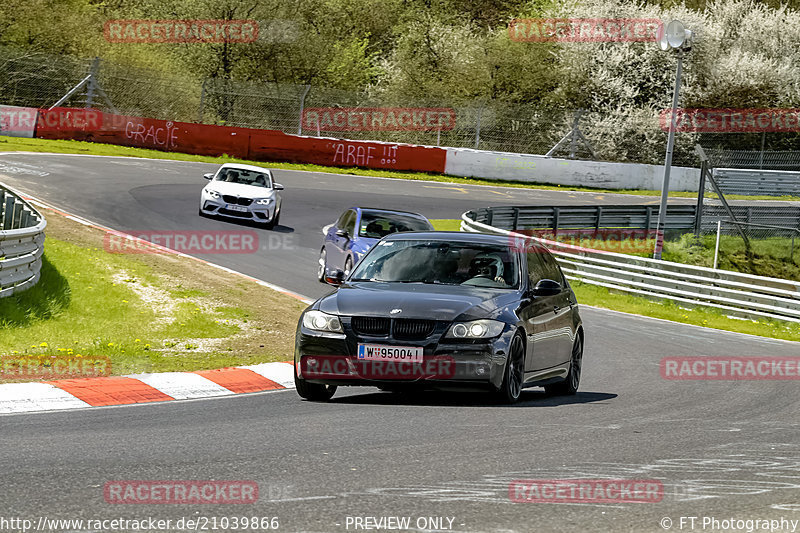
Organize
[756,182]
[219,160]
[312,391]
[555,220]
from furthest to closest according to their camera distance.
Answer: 1. [756,182]
2. [219,160]
3. [555,220]
4. [312,391]

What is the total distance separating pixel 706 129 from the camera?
57.4 meters

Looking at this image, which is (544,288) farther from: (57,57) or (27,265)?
(57,57)

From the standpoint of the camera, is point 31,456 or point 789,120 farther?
point 789,120

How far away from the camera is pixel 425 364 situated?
31.0ft

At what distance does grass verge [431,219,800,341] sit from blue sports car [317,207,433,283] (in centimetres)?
574

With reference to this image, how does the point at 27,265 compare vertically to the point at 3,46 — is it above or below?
below

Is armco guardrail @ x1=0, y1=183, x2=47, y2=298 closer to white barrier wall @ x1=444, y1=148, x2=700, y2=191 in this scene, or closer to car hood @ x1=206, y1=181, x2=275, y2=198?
car hood @ x1=206, y1=181, x2=275, y2=198

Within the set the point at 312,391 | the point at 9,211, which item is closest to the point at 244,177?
the point at 9,211

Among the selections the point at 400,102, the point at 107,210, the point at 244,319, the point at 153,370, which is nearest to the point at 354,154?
the point at 400,102

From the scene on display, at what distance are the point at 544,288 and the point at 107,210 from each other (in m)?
19.2
